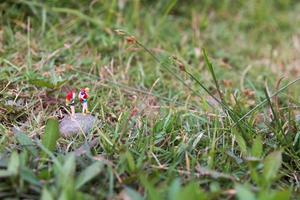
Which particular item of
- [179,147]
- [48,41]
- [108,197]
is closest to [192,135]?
[179,147]

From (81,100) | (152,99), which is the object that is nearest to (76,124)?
(81,100)

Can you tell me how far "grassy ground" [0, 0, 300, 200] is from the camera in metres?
1.26

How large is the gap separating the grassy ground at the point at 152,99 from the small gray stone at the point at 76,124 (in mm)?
35

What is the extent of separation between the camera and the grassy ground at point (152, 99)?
126 cm

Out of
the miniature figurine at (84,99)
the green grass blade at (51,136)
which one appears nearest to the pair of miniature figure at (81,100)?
the miniature figurine at (84,99)

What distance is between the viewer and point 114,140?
4.73 feet

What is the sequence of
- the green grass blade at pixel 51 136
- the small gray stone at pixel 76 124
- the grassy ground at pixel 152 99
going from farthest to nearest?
the small gray stone at pixel 76 124
the green grass blade at pixel 51 136
the grassy ground at pixel 152 99

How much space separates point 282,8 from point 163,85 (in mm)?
1271

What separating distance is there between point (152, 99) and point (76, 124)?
0.41 meters

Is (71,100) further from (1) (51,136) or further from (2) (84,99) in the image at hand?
(1) (51,136)

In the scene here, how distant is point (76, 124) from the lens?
1540 mm

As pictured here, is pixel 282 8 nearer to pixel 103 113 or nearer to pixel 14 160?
pixel 103 113

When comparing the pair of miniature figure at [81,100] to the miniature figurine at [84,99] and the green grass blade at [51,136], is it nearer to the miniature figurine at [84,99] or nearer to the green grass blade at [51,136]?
the miniature figurine at [84,99]

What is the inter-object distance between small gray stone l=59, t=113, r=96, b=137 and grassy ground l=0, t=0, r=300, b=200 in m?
0.04
